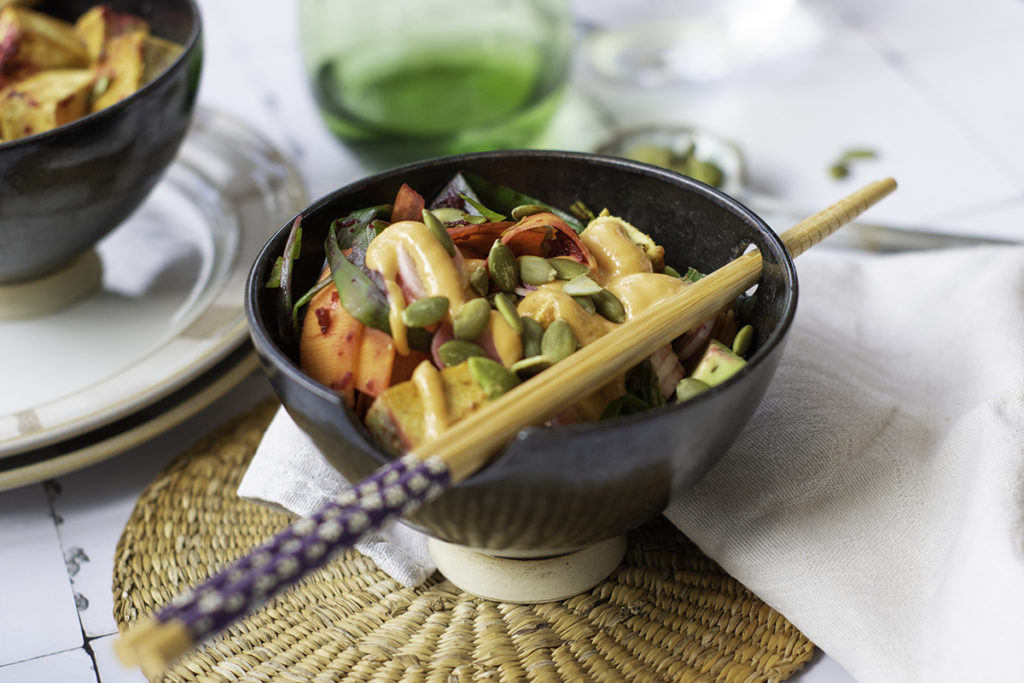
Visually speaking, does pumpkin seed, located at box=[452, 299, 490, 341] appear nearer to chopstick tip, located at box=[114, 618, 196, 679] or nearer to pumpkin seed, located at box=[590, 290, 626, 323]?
pumpkin seed, located at box=[590, 290, 626, 323]

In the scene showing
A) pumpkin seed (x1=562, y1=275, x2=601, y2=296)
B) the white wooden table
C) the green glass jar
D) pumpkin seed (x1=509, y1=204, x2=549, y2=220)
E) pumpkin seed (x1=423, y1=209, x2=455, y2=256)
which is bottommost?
the white wooden table

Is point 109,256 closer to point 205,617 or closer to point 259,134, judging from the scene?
point 259,134

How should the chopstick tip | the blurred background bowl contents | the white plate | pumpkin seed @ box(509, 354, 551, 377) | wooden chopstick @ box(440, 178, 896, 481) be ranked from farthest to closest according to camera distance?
the blurred background bowl contents, the white plate, pumpkin seed @ box(509, 354, 551, 377), wooden chopstick @ box(440, 178, 896, 481), the chopstick tip

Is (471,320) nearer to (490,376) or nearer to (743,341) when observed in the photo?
(490,376)

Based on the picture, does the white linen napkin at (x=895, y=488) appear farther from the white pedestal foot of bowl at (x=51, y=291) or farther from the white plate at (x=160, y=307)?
the white pedestal foot of bowl at (x=51, y=291)

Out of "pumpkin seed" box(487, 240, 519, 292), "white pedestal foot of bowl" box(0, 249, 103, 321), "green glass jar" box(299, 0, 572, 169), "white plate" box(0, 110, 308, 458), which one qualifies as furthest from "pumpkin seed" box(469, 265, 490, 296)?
"green glass jar" box(299, 0, 572, 169)

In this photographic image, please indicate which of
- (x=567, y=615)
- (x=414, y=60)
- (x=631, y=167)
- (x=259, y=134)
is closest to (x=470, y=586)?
(x=567, y=615)

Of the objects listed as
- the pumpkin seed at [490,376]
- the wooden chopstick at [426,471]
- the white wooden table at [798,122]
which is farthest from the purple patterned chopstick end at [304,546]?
the white wooden table at [798,122]
